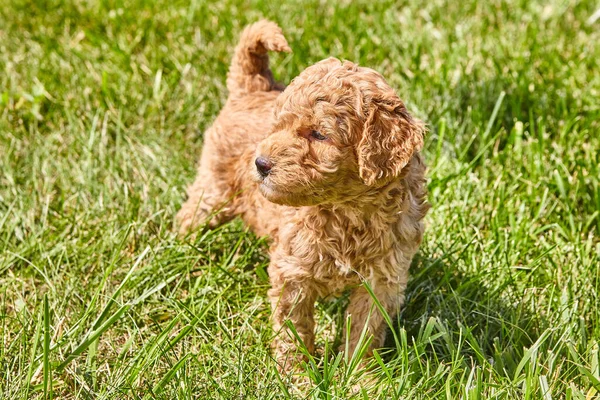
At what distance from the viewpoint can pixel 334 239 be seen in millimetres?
3488

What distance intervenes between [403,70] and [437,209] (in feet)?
4.95

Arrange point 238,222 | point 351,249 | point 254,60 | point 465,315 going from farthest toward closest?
point 238,222
point 254,60
point 465,315
point 351,249

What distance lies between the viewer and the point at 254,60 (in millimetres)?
4219

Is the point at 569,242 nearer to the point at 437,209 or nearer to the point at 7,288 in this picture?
the point at 437,209

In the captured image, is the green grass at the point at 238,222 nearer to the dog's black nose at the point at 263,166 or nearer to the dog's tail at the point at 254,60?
the dog's black nose at the point at 263,166

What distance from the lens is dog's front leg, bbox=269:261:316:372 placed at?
A: 3.64 metres

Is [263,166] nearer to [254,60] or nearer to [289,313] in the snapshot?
[289,313]

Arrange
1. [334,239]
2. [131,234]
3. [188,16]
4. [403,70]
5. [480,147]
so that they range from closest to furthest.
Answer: [334,239] < [131,234] < [480,147] < [403,70] < [188,16]

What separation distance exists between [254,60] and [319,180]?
1313 mm

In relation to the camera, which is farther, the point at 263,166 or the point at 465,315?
the point at 465,315

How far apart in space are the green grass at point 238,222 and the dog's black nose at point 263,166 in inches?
29.0

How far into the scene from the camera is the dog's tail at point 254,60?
3996mm

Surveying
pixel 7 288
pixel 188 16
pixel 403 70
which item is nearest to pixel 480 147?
pixel 403 70

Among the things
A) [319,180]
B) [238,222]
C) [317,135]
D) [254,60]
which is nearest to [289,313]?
[319,180]
